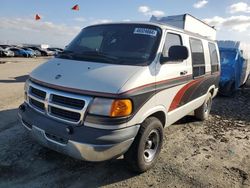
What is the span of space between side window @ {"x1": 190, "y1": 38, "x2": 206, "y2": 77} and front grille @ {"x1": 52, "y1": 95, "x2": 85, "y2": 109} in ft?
9.28

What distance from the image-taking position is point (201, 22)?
37.8ft

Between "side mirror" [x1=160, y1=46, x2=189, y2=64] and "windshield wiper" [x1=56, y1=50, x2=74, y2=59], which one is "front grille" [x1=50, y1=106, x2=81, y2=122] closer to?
"windshield wiper" [x1=56, y1=50, x2=74, y2=59]

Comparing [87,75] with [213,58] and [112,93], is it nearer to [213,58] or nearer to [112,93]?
[112,93]

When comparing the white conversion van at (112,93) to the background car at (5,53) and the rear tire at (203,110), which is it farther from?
the background car at (5,53)

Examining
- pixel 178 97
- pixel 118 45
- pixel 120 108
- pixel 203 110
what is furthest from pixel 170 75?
pixel 203 110

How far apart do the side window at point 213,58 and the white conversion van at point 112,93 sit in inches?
74.8

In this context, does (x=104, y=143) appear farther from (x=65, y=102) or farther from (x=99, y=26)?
(x=99, y=26)

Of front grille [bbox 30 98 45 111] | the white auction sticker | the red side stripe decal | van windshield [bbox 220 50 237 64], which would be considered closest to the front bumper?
front grille [bbox 30 98 45 111]

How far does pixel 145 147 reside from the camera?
4.01 metres

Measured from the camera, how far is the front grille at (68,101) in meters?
3.22

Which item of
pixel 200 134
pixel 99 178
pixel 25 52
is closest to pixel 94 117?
pixel 99 178

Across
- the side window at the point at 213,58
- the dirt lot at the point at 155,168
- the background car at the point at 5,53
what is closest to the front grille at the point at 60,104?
the dirt lot at the point at 155,168

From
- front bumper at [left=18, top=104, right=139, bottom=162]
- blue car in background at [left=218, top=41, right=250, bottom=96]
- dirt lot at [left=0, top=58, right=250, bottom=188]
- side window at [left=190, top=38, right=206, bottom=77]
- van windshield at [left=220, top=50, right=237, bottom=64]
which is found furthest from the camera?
van windshield at [left=220, top=50, right=237, bottom=64]

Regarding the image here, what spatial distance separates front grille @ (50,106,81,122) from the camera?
3244 mm
